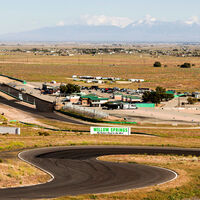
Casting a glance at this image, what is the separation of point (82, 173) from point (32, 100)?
8378cm

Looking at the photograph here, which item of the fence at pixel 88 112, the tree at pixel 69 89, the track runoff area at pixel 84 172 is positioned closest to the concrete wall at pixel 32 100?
the fence at pixel 88 112

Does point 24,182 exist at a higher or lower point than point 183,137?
higher

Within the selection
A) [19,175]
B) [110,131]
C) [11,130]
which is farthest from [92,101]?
[19,175]

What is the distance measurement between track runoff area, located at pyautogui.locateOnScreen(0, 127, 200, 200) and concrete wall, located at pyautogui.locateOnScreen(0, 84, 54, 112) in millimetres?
52816

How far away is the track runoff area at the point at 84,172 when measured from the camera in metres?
29.7

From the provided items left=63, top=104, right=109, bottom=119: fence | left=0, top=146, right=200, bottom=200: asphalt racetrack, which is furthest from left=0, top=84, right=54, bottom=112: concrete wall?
left=0, top=146, right=200, bottom=200: asphalt racetrack

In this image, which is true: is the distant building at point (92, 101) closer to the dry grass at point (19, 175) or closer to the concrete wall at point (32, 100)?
the concrete wall at point (32, 100)

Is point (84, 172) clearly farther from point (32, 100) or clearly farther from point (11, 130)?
point (32, 100)

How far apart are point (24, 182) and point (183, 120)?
61.1m

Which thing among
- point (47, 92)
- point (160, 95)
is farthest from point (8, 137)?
point (47, 92)

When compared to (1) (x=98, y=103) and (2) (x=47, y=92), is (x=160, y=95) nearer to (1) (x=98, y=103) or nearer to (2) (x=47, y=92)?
(1) (x=98, y=103)

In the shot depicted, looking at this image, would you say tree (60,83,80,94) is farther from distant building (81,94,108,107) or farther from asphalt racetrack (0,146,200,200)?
asphalt racetrack (0,146,200,200)

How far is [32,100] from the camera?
117812 mm

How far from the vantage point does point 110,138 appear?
63.1 meters
